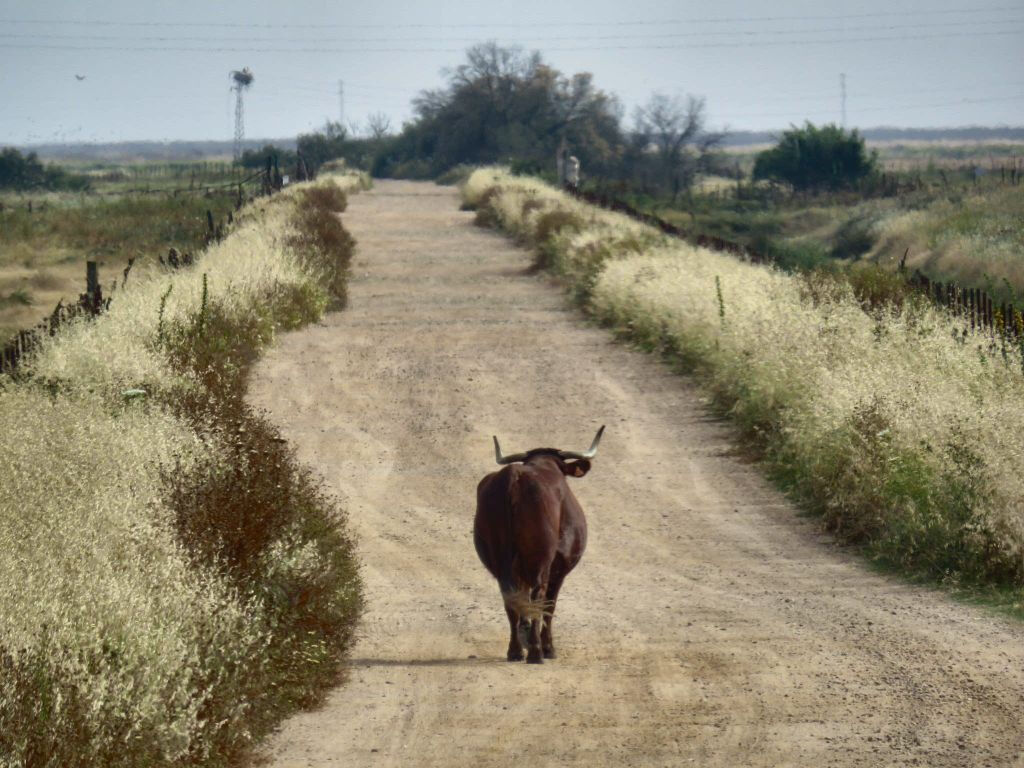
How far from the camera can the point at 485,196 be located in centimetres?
5278

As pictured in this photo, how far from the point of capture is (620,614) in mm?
9688

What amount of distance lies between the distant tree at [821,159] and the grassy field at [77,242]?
3504 cm

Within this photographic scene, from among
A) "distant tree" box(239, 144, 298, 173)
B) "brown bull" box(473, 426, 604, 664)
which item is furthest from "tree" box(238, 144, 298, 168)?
"brown bull" box(473, 426, 604, 664)

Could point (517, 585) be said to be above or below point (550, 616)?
above

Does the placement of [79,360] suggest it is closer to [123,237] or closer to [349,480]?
[349,480]

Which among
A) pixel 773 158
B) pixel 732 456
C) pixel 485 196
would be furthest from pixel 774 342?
pixel 773 158

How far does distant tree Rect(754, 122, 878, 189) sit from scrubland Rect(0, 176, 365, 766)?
244 ft

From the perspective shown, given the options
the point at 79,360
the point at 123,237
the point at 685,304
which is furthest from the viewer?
the point at 123,237

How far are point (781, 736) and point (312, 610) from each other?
287 cm

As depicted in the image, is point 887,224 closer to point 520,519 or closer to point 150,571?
point 520,519

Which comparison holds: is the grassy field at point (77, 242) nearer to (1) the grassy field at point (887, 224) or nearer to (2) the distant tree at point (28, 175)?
(1) the grassy field at point (887, 224)

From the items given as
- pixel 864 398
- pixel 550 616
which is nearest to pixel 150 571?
pixel 550 616

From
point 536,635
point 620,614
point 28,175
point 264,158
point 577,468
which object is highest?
point 264,158

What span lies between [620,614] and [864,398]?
472 cm
